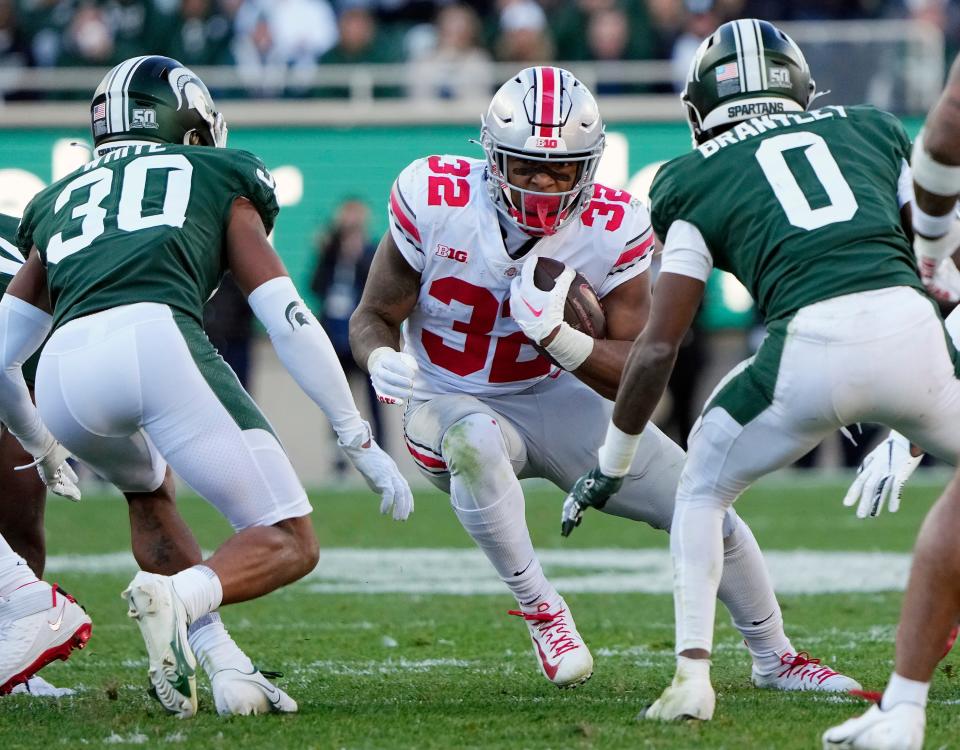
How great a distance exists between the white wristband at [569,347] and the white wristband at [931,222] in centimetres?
110

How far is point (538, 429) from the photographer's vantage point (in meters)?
4.25

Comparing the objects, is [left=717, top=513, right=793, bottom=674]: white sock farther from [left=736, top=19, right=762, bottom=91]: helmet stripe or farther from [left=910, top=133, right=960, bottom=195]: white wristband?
[left=910, top=133, right=960, bottom=195]: white wristband

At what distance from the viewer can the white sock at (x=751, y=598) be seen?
387 centimetres

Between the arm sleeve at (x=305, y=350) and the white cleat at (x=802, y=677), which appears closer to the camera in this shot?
the arm sleeve at (x=305, y=350)

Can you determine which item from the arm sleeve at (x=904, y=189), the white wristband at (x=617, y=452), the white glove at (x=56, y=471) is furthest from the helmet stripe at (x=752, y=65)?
the white glove at (x=56, y=471)

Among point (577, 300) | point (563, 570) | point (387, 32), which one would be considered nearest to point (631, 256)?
point (577, 300)

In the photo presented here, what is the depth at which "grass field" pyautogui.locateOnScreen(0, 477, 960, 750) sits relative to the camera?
3256 mm

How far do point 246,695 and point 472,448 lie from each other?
0.91 metres

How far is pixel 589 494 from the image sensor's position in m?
3.63

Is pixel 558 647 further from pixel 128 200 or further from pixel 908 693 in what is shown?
pixel 128 200

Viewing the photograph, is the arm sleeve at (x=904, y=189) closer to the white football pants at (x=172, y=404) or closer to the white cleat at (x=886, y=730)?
the white cleat at (x=886, y=730)

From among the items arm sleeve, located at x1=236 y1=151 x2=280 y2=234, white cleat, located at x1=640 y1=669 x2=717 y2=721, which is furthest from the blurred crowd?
white cleat, located at x1=640 y1=669 x2=717 y2=721

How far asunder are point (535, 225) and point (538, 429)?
1.87 feet

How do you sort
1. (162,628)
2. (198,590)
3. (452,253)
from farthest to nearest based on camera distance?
1. (452,253)
2. (198,590)
3. (162,628)
